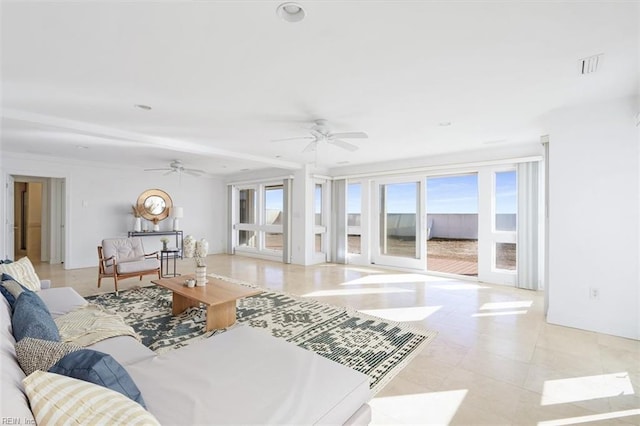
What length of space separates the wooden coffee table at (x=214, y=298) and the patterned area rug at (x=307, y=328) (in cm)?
11

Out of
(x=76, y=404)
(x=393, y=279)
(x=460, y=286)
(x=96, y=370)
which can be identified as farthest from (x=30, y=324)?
(x=460, y=286)

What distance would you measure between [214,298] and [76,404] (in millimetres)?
2263

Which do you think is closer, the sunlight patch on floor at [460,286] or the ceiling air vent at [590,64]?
the ceiling air vent at [590,64]

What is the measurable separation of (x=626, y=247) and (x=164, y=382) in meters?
4.23

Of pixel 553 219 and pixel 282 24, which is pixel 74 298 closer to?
pixel 282 24

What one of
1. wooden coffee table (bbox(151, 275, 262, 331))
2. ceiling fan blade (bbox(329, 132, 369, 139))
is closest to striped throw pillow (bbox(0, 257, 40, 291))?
wooden coffee table (bbox(151, 275, 262, 331))

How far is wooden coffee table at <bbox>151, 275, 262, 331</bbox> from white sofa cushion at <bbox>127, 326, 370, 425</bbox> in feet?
4.52

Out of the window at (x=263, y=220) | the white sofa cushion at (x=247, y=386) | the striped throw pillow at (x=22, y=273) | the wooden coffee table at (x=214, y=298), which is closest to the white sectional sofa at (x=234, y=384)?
the white sofa cushion at (x=247, y=386)

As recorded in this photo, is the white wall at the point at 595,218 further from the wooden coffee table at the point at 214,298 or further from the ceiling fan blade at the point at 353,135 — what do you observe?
the wooden coffee table at the point at 214,298

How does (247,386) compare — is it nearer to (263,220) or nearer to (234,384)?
(234,384)

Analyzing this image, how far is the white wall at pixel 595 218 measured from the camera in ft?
9.86

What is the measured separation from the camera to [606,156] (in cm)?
311

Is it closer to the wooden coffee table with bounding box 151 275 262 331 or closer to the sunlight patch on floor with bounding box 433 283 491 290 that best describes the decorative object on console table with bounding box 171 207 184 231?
the wooden coffee table with bounding box 151 275 262 331

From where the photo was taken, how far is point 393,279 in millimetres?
5516
